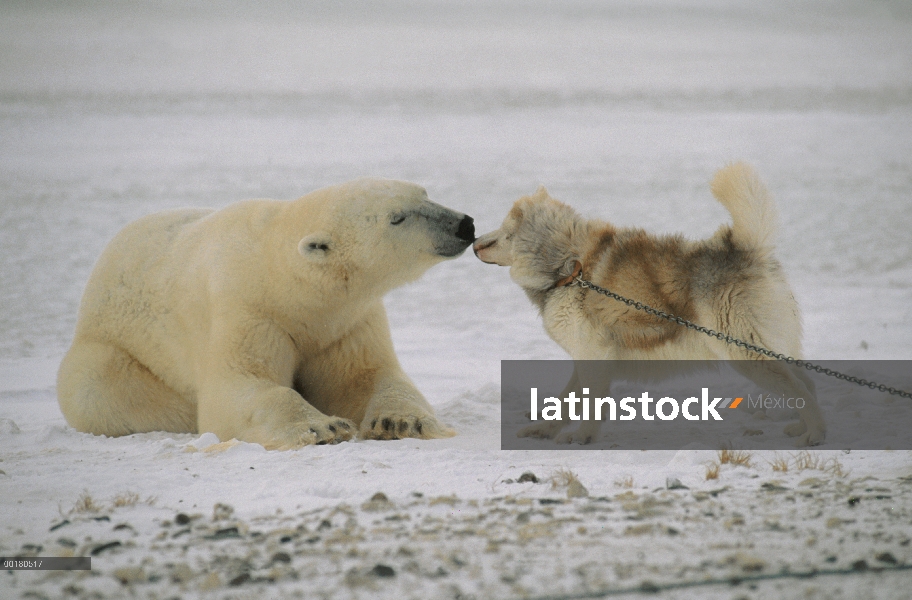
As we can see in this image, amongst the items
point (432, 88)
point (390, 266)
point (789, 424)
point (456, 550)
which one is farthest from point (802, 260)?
point (432, 88)

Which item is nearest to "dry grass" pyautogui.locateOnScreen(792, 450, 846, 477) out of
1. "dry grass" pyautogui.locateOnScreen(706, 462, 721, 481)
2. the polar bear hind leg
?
"dry grass" pyautogui.locateOnScreen(706, 462, 721, 481)

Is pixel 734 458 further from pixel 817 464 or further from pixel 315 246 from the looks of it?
pixel 315 246

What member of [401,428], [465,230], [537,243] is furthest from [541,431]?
[465,230]

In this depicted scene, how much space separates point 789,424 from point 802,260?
20.9ft

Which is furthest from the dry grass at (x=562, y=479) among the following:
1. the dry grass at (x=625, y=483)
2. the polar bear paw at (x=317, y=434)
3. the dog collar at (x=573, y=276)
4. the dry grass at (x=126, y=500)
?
the dry grass at (x=126, y=500)

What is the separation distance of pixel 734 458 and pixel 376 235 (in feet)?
6.54

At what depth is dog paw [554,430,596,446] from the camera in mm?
4375

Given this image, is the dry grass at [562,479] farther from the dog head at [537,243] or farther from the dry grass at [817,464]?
the dog head at [537,243]

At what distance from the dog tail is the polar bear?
130 cm

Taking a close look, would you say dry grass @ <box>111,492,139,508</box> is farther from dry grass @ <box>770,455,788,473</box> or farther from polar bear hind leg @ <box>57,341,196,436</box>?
dry grass @ <box>770,455,788,473</box>

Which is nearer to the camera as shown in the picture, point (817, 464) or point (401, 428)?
point (817, 464)

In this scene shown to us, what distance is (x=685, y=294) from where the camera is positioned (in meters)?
4.34

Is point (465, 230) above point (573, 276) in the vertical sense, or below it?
above

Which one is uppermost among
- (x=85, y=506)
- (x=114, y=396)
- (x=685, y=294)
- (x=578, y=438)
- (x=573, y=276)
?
(x=573, y=276)
